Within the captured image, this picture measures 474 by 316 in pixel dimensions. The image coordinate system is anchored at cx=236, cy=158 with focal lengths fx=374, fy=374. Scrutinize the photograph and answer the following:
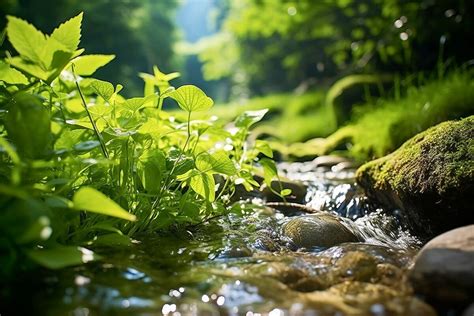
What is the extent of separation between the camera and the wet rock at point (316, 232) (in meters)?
1.63

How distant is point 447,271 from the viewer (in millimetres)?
1035

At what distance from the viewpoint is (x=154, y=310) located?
0.95 meters

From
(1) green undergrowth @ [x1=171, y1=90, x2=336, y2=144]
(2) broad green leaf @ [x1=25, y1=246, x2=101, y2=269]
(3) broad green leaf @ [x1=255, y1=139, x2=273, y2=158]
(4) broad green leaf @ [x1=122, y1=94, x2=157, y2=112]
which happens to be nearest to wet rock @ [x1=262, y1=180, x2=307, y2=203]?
(3) broad green leaf @ [x1=255, y1=139, x2=273, y2=158]

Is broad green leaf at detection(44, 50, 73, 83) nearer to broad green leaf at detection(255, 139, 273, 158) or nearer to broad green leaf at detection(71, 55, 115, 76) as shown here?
broad green leaf at detection(71, 55, 115, 76)

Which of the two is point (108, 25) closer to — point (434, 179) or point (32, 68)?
point (32, 68)

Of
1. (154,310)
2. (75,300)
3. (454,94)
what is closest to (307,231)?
(154,310)

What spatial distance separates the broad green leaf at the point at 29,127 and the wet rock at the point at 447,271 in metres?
1.15

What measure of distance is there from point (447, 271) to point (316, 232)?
666mm

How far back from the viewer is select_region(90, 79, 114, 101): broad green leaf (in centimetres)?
150

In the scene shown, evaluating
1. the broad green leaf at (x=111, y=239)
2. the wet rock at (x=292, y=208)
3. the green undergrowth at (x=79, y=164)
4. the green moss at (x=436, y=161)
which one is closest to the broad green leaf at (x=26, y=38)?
the green undergrowth at (x=79, y=164)

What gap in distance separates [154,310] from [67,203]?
369 mm

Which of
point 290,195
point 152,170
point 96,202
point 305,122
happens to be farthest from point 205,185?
point 305,122

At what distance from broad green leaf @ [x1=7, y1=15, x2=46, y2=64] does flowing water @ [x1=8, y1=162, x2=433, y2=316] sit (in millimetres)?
666

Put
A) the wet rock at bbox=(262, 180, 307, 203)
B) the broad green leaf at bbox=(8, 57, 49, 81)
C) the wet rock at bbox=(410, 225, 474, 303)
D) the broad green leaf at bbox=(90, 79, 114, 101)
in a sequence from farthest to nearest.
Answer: the wet rock at bbox=(262, 180, 307, 203), the broad green leaf at bbox=(90, 79, 114, 101), the broad green leaf at bbox=(8, 57, 49, 81), the wet rock at bbox=(410, 225, 474, 303)
